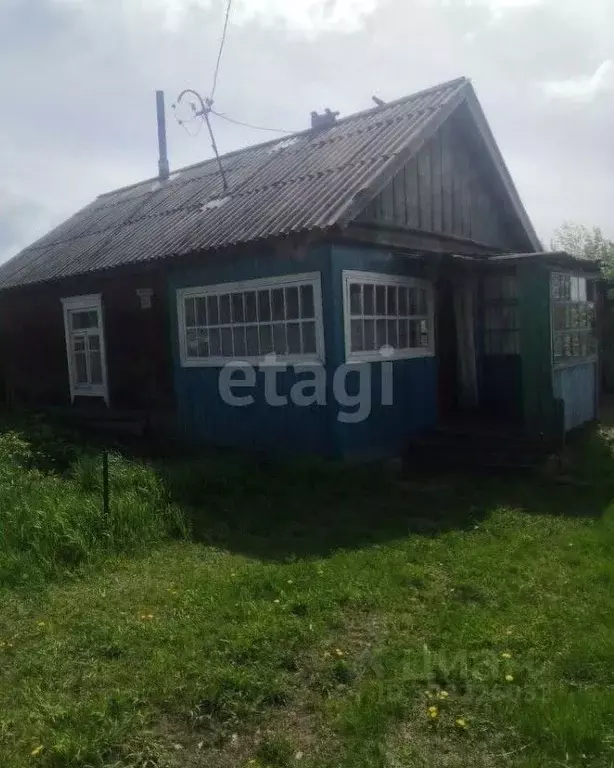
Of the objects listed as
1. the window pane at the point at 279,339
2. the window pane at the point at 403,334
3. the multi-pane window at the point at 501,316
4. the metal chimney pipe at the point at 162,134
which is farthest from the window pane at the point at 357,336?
the metal chimney pipe at the point at 162,134

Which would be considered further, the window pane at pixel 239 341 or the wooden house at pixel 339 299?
the window pane at pixel 239 341

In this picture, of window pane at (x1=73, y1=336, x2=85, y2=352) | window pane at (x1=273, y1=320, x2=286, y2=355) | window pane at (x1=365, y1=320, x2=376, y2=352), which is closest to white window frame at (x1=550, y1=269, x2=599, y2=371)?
window pane at (x1=365, y1=320, x2=376, y2=352)

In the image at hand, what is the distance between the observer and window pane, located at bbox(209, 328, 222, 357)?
32.0ft

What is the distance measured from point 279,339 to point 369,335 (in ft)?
3.77

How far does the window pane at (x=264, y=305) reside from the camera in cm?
912

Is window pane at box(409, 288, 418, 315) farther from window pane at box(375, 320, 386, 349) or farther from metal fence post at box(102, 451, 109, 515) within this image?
metal fence post at box(102, 451, 109, 515)

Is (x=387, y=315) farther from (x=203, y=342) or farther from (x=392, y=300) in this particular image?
(x=203, y=342)

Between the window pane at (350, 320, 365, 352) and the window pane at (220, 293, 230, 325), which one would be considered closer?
the window pane at (350, 320, 365, 352)

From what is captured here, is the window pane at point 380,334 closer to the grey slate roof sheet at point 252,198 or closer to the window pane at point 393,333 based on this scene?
the window pane at point 393,333

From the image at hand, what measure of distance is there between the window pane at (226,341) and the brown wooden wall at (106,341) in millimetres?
1253

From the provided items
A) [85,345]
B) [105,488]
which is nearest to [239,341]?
[105,488]

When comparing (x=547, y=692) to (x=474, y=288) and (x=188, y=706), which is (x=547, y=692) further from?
(x=474, y=288)

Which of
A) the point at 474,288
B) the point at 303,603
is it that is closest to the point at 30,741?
the point at 303,603

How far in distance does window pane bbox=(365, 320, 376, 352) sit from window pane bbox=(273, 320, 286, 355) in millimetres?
1041
